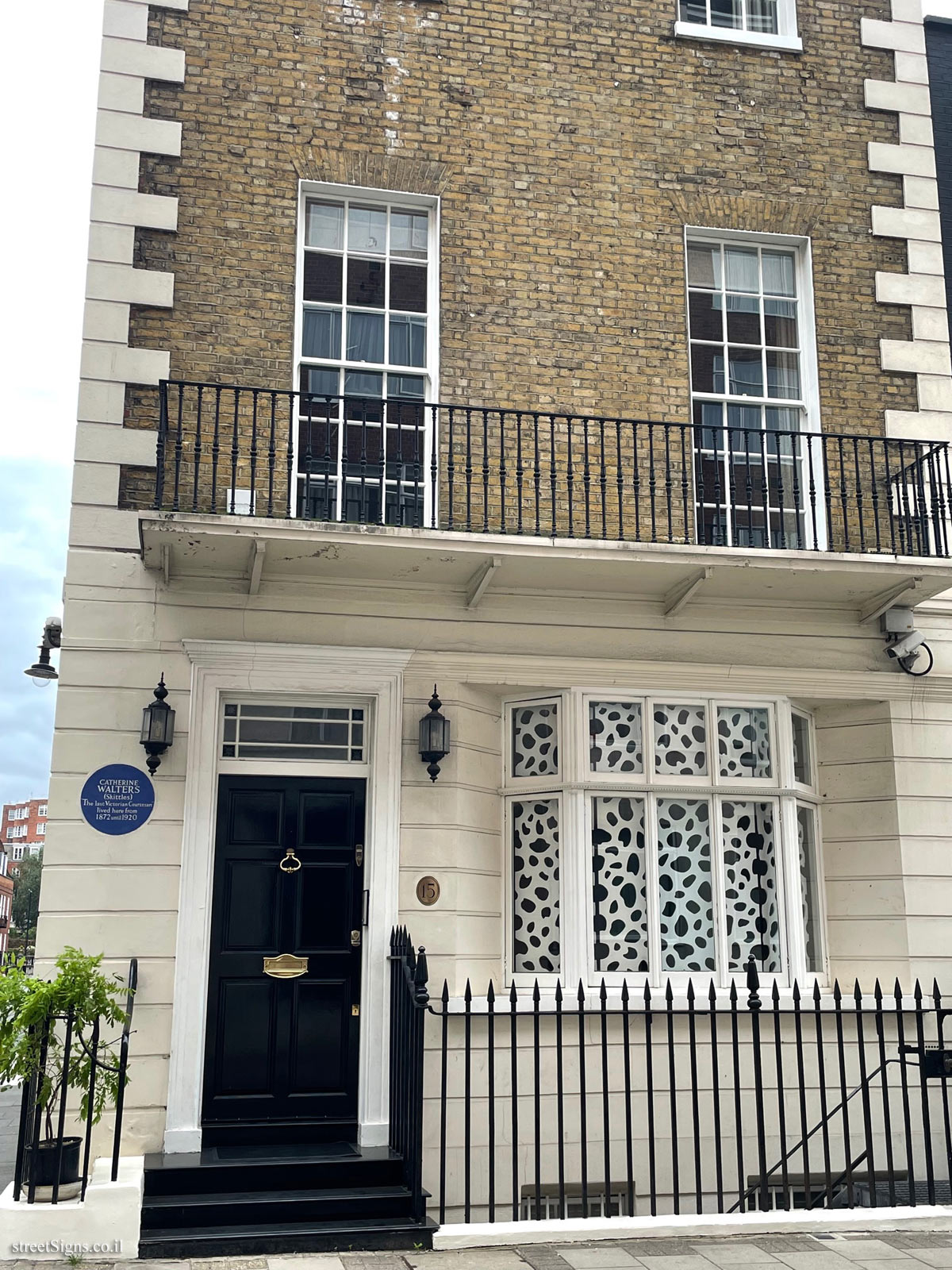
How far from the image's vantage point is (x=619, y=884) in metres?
9.08

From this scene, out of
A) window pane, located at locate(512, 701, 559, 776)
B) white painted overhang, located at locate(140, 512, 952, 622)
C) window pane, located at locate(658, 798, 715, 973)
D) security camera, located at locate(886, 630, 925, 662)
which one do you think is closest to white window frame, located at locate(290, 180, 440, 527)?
white painted overhang, located at locate(140, 512, 952, 622)

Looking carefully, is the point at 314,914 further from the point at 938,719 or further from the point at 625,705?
the point at 938,719

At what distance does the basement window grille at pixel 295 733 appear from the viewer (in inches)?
345

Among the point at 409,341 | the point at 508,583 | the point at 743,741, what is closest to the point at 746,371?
the point at 409,341

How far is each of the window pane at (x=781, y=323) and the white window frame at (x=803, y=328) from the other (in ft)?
0.20

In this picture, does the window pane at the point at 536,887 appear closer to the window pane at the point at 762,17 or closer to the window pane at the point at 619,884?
the window pane at the point at 619,884

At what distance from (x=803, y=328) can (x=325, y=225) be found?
4032mm

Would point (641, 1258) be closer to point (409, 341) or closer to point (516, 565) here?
point (516, 565)

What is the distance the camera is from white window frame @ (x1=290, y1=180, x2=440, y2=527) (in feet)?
30.2

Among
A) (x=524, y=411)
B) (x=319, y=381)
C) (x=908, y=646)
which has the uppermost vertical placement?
(x=319, y=381)

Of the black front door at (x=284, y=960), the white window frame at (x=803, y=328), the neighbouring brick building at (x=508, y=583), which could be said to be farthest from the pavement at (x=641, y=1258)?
the white window frame at (x=803, y=328)

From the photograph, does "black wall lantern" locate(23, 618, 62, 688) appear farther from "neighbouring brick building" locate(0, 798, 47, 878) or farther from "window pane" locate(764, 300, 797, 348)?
"neighbouring brick building" locate(0, 798, 47, 878)

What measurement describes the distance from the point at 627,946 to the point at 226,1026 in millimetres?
2898

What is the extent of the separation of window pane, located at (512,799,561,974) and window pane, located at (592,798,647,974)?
12.0 inches
